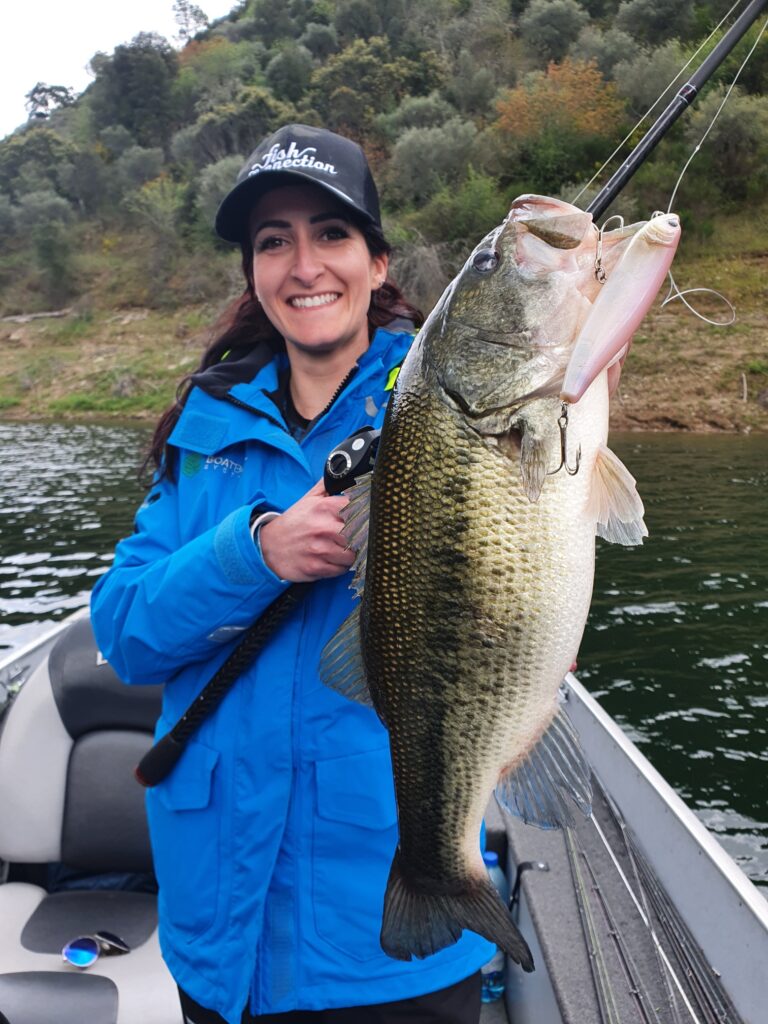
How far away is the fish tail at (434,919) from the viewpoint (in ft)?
5.42

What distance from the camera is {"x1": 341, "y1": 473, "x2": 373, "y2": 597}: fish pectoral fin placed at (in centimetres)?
168

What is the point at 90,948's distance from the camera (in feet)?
10.6

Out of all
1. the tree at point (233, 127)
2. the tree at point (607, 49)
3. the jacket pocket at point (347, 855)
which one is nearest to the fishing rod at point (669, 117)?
the jacket pocket at point (347, 855)

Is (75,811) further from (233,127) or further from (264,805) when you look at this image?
(233,127)

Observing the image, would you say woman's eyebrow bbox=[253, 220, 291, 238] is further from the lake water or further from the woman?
the lake water

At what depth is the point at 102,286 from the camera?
159 feet

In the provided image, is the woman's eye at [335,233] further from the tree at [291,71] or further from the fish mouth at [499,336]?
the tree at [291,71]

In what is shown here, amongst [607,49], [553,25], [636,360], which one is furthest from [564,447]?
[553,25]

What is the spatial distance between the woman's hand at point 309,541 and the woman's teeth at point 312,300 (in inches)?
22.7

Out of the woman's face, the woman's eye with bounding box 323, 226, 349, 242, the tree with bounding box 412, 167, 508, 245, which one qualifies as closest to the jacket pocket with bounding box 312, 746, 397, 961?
the woman's face

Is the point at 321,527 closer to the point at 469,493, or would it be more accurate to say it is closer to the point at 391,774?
the point at 469,493

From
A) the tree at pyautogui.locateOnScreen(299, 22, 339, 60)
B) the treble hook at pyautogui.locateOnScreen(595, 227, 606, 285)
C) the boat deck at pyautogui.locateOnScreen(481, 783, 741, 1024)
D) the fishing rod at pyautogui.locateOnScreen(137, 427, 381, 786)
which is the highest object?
the tree at pyautogui.locateOnScreen(299, 22, 339, 60)

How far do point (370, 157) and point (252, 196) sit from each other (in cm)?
4457

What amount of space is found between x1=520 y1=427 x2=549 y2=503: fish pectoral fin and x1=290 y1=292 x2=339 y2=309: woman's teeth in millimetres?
828
